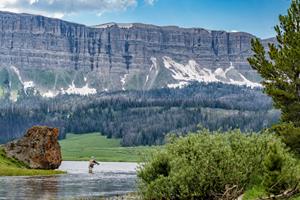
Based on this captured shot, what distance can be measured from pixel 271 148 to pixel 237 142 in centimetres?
594

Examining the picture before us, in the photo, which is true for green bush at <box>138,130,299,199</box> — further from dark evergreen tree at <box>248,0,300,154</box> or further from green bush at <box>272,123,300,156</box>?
dark evergreen tree at <box>248,0,300,154</box>

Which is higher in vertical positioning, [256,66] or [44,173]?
[256,66]

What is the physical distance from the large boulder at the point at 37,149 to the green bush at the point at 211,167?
82.0 metres

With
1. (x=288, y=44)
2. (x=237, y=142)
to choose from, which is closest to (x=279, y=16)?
(x=288, y=44)

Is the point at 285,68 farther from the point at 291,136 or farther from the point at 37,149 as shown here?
the point at 37,149

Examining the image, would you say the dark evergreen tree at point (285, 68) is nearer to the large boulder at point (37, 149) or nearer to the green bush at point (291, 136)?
the green bush at point (291, 136)

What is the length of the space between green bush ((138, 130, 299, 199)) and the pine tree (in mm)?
17767

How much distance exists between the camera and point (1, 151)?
433 ft

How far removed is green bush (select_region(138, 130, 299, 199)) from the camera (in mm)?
47031

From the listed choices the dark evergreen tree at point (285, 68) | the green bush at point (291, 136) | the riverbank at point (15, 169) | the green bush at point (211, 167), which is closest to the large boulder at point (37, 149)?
the riverbank at point (15, 169)

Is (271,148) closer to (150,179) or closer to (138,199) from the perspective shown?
(150,179)

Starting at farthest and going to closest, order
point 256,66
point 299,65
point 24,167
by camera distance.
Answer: point 24,167
point 256,66
point 299,65

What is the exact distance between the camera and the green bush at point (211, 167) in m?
47.0

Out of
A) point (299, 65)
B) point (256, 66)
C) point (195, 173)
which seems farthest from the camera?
point (256, 66)
